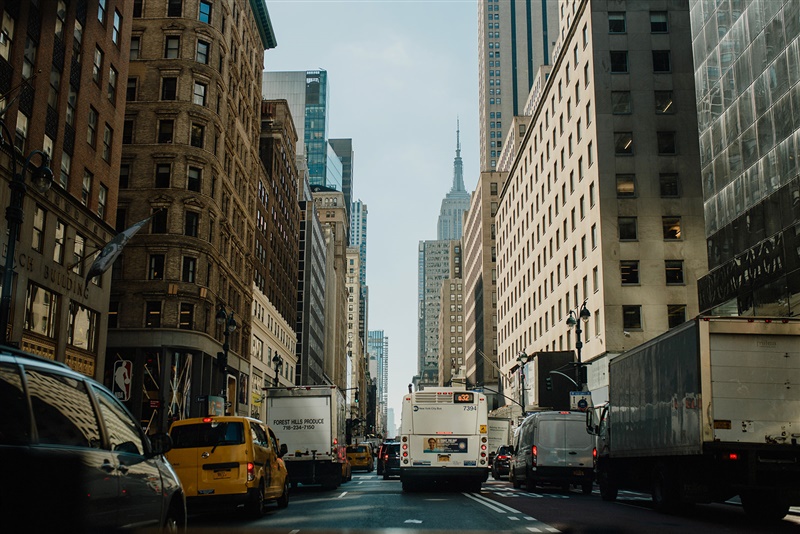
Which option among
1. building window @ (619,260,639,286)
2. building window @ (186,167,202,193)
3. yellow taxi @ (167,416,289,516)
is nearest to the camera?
yellow taxi @ (167,416,289,516)

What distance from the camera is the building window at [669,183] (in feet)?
185

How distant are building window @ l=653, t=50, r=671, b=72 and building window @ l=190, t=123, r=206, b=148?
30316 millimetres

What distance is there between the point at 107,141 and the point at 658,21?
38.4m

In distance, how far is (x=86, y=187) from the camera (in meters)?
37.3

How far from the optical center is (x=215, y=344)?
53781 mm

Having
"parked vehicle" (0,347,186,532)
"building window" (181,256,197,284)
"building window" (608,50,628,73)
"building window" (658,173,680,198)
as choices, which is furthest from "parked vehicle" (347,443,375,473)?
"parked vehicle" (0,347,186,532)

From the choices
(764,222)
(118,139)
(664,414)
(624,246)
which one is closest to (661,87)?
(624,246)

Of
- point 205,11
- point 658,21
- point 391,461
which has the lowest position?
point 391,461

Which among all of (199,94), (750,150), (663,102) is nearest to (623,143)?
(663,102)

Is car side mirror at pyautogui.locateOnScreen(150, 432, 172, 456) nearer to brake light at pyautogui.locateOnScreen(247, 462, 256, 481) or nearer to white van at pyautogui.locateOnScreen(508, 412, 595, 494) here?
brake light at pyautogui.locateOnScreen(247, 462, 256, 481)

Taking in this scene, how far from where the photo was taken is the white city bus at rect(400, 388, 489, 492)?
2523 cm

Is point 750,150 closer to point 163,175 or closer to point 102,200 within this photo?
point 102,200

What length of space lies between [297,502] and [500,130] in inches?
6211

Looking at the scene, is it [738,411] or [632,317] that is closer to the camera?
[738,411]
